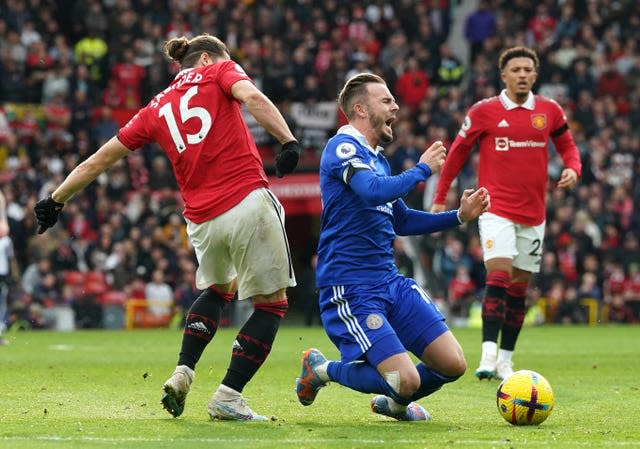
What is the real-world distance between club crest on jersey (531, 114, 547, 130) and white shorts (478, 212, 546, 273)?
850mm

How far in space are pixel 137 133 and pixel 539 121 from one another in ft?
14.5

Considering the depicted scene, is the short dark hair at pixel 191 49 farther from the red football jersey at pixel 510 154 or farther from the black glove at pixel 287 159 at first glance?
the red football jersey at pixel 510 154

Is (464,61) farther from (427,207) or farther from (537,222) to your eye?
(537,222)

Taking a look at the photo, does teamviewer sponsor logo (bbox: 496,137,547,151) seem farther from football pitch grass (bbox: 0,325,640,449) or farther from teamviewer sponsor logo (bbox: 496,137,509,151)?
football pitch grass (bbox: 0,325,640,449)

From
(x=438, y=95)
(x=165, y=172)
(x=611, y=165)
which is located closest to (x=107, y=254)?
(x=165, y=172)

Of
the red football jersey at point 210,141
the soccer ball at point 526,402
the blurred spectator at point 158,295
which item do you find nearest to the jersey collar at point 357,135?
the red football jersey at point 210,141

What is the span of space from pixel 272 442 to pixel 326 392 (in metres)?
3.16

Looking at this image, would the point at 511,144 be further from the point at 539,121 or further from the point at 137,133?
the point at 137,133

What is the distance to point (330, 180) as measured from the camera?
8094 millimetres

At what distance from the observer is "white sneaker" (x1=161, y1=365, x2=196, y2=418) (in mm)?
7852

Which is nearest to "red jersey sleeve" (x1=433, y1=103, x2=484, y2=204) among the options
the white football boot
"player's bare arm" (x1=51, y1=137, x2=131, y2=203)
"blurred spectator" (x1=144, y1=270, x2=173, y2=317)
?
"player's bare arm" (x1=51, y1=137, x2=131, y2=203)

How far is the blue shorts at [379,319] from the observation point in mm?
7840

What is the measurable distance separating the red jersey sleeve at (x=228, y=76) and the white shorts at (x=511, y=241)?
150 inches

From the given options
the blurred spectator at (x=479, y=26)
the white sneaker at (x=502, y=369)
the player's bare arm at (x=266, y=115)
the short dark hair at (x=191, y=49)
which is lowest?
the white sneaker at (x=502, y=369)
